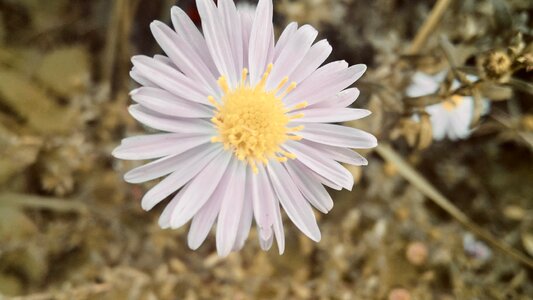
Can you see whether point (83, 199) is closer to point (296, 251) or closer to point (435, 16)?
point (296, 251)

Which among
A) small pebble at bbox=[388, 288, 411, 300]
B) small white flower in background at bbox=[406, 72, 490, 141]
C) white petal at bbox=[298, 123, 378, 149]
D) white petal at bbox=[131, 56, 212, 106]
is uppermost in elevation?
white petal at bbox=[131, 56, 212, 106]

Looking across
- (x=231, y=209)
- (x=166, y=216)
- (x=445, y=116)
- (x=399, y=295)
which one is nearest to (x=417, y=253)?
(x=399, y=295)

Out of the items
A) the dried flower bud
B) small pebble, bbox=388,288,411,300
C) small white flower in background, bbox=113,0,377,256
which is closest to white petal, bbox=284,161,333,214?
small white flower in background, bbox=113,0,377,256

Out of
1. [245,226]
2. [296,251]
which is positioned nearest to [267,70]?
[245,226]

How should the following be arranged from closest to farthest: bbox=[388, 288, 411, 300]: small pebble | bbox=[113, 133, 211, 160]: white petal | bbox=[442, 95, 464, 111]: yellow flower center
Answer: bbox=[113, 133, 211, 160]: white petal
bbox=[442, 95, 464, 111]: yellow flower center
bbox=[388, 288, 411, 300]: small pebble

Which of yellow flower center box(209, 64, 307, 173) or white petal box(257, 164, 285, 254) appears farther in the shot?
yellow flower center box(209, 64, 307, 173)

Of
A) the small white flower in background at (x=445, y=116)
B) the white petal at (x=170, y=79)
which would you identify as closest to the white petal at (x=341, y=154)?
the white petal at (x=170, y=79)

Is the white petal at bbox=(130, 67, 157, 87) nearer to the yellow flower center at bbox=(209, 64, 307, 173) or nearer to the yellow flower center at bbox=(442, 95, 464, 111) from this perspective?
the yellow flower center at bbox=(209, 64, 307, 173)
